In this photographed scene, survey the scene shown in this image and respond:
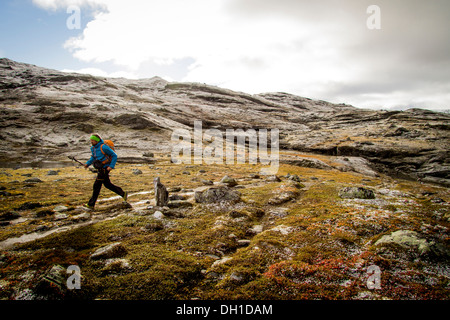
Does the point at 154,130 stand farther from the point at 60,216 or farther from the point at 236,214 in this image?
the point at 236,214

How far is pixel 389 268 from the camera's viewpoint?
9367mm

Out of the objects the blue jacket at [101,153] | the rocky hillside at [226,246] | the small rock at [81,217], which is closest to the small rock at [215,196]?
the rocky hillside at [226,246]

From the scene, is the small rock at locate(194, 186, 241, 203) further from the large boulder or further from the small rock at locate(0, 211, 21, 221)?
the small rock at locate(0, 211, 21, 221)

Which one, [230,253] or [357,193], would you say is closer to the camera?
[230,253]

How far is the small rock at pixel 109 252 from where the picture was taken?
959cm

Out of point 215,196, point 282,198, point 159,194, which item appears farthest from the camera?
point 282,198

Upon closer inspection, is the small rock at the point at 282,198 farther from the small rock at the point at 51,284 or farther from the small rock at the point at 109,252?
the small rock at the point at 51,284

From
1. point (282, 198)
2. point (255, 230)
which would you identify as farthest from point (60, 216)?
point (282, 198)

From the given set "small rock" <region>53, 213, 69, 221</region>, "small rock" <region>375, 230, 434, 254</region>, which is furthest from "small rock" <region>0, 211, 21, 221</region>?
"small rock" <region>375, 230, 434, 254</region>

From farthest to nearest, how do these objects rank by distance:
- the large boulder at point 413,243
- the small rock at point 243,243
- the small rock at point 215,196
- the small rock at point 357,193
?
the small rock at point 357,193 < the small rock at point 215,196 < the small rock at point 243,243 < the large boulder at point 413,243

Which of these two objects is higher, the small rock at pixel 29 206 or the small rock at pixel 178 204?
the small rock at pixel 29 206

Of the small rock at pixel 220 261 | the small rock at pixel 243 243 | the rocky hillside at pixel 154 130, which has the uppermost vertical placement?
the rocky hillside at pixel 154 130

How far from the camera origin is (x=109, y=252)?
32.2 feet

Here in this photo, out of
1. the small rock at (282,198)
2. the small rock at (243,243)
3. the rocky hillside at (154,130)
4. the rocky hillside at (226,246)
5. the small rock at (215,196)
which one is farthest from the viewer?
the rocky hillside at (154,130)
